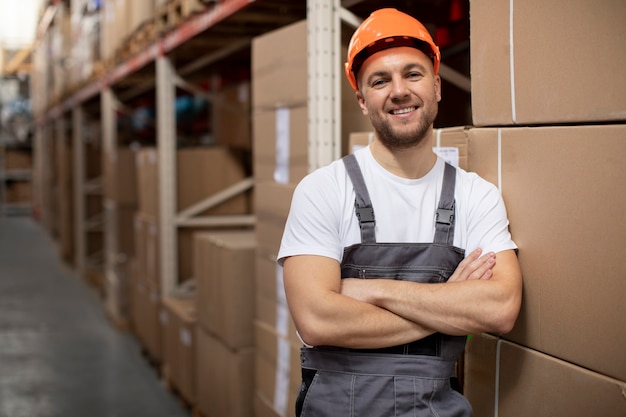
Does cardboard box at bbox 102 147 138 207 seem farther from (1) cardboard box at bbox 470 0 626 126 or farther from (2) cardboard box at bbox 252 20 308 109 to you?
(1) cardboard box at bbox 470 0 626 126

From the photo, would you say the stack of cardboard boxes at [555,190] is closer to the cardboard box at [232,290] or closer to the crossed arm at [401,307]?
the crossed arm at [401,307]

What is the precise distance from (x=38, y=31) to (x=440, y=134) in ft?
47.0

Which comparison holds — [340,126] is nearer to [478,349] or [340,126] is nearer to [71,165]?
[478,349]

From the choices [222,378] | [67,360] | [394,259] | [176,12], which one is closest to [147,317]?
[67,360]

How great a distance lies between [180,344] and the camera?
16.1ft

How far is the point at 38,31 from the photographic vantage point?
49.0 feet

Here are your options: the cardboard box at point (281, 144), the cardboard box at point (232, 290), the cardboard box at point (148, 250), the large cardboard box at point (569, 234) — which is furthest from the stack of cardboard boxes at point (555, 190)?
the cardboard box at point (148, 250)

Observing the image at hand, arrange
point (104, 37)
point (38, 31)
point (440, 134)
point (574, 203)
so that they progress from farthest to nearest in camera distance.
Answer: point (38, 31) → point (104, 37) → point (440, 134) → point (574, 203)

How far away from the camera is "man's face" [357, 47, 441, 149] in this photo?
79.5 inches

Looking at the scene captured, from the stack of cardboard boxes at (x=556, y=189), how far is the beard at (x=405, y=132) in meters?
0.23

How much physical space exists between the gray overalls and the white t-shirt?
3 cm

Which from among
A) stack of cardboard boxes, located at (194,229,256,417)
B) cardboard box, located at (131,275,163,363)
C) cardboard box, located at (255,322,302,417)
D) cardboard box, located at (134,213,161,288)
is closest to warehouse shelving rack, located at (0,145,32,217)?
cardboard box, located at (131,275,163,363)

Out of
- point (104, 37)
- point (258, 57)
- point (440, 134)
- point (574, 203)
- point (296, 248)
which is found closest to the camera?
point (574, 203)

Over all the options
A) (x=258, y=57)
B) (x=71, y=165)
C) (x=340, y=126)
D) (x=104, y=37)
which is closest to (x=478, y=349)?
(x=340, y=126)
